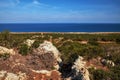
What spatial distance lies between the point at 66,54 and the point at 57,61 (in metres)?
2.57

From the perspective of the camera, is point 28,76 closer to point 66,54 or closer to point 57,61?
point 57,61

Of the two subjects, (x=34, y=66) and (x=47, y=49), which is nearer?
(x=34, y=66)

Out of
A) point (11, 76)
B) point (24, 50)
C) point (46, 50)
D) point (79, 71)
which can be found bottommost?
point (11, 76)

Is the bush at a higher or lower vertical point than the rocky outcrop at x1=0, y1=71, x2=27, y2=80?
higher

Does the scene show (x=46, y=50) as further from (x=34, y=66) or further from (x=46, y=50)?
(x=34, y=66)

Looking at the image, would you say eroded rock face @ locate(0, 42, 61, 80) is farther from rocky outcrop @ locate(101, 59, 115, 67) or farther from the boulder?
rocky outcrop @ locate(101, 59, 115, 67)

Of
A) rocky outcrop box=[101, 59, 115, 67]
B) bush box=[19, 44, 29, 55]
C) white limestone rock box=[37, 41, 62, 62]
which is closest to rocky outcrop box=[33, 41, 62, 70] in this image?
white limestone rock box=[37, 41, 62, 62]

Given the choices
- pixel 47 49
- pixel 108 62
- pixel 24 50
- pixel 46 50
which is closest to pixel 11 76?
pixel 46 50

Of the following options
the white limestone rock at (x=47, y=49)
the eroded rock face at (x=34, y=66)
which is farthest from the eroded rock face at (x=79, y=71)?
the white limestone rock at (x=47, y=49)

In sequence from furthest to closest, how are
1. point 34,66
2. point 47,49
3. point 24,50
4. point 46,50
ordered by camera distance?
point 24,50 → point 47,49 → point 46,50 → point 34,66

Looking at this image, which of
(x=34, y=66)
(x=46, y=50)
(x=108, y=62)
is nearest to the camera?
(x=34, y=66)

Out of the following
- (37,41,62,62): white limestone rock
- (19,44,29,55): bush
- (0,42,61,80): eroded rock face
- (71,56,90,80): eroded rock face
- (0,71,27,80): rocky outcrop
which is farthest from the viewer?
(19,44,29,55): bush

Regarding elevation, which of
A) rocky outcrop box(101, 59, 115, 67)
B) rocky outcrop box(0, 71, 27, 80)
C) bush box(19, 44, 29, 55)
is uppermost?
bush box(19, 44, 29, 55)

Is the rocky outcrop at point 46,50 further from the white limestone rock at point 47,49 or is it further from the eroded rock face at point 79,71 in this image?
the eroded rock face at point 79,71
